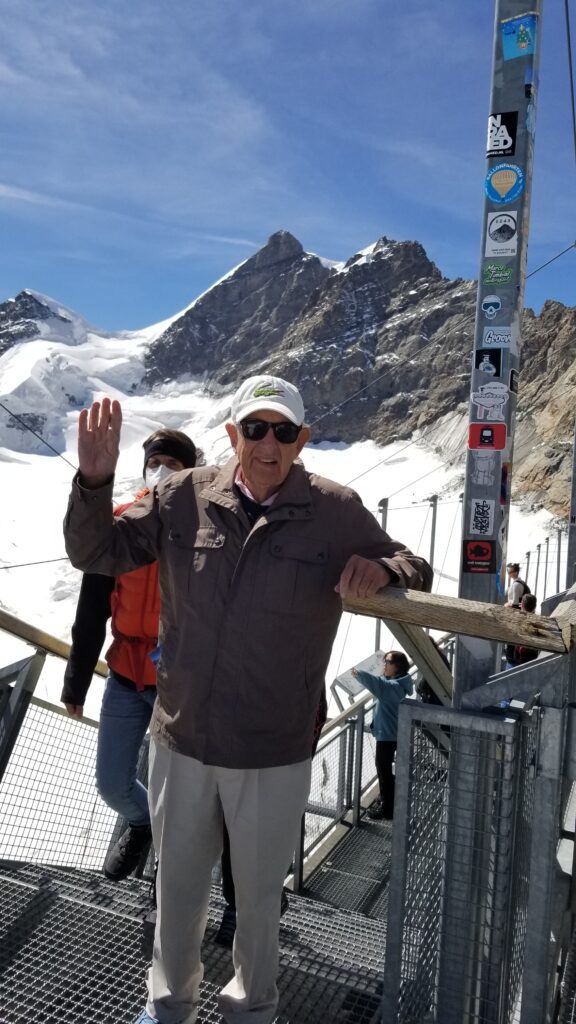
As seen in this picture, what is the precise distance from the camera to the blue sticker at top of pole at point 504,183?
8.28ft

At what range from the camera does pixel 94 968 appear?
2.53 metres

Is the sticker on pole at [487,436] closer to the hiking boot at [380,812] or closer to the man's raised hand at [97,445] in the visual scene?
the man's raised hand at [97,445]

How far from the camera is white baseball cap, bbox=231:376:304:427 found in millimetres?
2223

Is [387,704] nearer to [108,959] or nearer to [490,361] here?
[108,959]

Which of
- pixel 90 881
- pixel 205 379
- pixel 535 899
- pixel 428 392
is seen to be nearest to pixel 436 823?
pixel 535 899

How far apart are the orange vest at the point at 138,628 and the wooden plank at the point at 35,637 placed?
281mm

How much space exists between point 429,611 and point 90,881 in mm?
1981

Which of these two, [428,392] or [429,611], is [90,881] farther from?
[428,392]

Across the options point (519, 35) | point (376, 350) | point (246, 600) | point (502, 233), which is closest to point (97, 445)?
point (246, 600)

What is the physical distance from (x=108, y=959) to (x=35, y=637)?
112 cm

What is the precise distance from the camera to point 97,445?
6.99 feet

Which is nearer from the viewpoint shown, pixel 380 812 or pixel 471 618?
pixel 471 618

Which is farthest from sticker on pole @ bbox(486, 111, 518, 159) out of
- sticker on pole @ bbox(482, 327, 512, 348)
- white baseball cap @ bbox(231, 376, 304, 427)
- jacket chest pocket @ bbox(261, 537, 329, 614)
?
jacket chest pocket @ bbox(261, 537, 329, 614)

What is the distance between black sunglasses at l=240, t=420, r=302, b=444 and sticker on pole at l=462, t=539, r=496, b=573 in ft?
2.44
